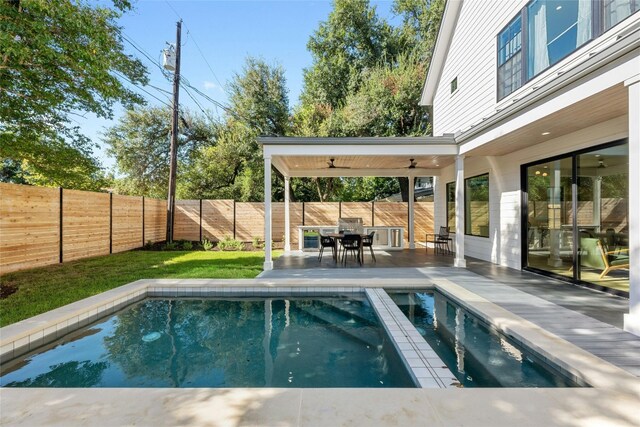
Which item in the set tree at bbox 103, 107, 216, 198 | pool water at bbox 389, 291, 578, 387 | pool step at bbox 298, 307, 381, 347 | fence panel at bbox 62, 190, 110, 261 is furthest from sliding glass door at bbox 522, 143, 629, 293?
tree at bbox 103, 107, 216, 198

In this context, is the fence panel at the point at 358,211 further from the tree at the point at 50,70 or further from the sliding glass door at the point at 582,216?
the tree at the point at 50,70

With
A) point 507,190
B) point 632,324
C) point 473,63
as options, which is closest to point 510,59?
point 473,63

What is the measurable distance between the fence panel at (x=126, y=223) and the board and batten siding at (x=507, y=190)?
34.4 ft

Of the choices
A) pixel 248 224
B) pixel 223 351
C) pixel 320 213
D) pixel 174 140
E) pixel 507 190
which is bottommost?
pixel 223 351

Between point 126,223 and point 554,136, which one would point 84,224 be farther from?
point 554,136

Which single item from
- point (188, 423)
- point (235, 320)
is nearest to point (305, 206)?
point (235, 320)

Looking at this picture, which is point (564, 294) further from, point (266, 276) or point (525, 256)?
point (266, 276)

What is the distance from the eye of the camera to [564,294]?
484 centimetres

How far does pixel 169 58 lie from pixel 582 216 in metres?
12.3

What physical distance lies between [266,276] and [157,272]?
2.56 m

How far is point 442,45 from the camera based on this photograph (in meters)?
9.71

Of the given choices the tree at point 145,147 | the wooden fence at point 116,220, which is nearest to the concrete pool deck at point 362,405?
the wooden fence at point 116,220

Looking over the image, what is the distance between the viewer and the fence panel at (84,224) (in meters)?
8.02

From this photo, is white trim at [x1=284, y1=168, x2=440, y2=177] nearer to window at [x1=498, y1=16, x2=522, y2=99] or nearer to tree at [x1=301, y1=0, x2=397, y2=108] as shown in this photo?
window at [x1=498, y1=16, x2=522, y2=99]
